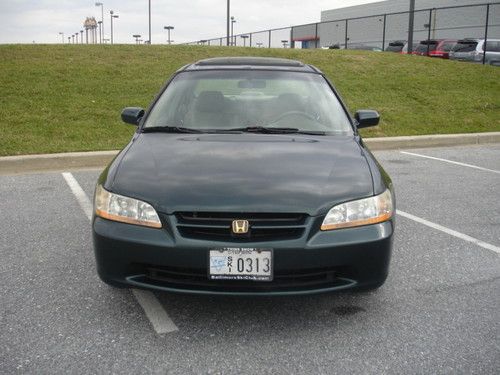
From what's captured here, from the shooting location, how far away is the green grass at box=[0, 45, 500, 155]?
8985mm

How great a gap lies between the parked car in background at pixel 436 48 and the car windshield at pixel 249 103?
21.3m

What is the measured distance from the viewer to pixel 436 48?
968 inches

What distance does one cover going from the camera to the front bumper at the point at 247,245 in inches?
104

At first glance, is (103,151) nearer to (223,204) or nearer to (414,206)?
(414,206)

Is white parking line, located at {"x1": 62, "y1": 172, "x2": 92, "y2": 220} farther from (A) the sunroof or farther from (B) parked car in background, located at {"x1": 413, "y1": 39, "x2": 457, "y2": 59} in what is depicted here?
(B) parked car in background, located at {"x1": 413, "y1": 39, "x2": 457, "y2": 59}

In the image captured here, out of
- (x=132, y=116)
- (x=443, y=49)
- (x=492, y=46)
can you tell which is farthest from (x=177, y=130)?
(x=443, y=49)

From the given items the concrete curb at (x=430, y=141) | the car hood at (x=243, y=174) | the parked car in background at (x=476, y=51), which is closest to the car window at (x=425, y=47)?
the parked car in background at (x=476, y=51)

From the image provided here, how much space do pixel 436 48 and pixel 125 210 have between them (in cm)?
2459

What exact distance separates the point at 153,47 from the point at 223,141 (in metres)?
13.6

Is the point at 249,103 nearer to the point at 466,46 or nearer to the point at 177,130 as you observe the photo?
the point at 177,130

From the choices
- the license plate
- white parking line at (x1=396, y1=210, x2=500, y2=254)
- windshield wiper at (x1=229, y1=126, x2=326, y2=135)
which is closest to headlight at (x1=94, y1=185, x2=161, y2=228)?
the license plate

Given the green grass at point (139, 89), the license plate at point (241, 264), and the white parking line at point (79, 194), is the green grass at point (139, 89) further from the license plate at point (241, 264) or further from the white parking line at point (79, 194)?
the license plate at point (241, 264)

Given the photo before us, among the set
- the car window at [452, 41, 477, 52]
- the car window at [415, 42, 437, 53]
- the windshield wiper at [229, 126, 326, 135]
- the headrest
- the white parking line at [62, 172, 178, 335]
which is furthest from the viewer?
the car window at [415, 42, 437, 53]

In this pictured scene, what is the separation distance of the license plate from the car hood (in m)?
0.21
